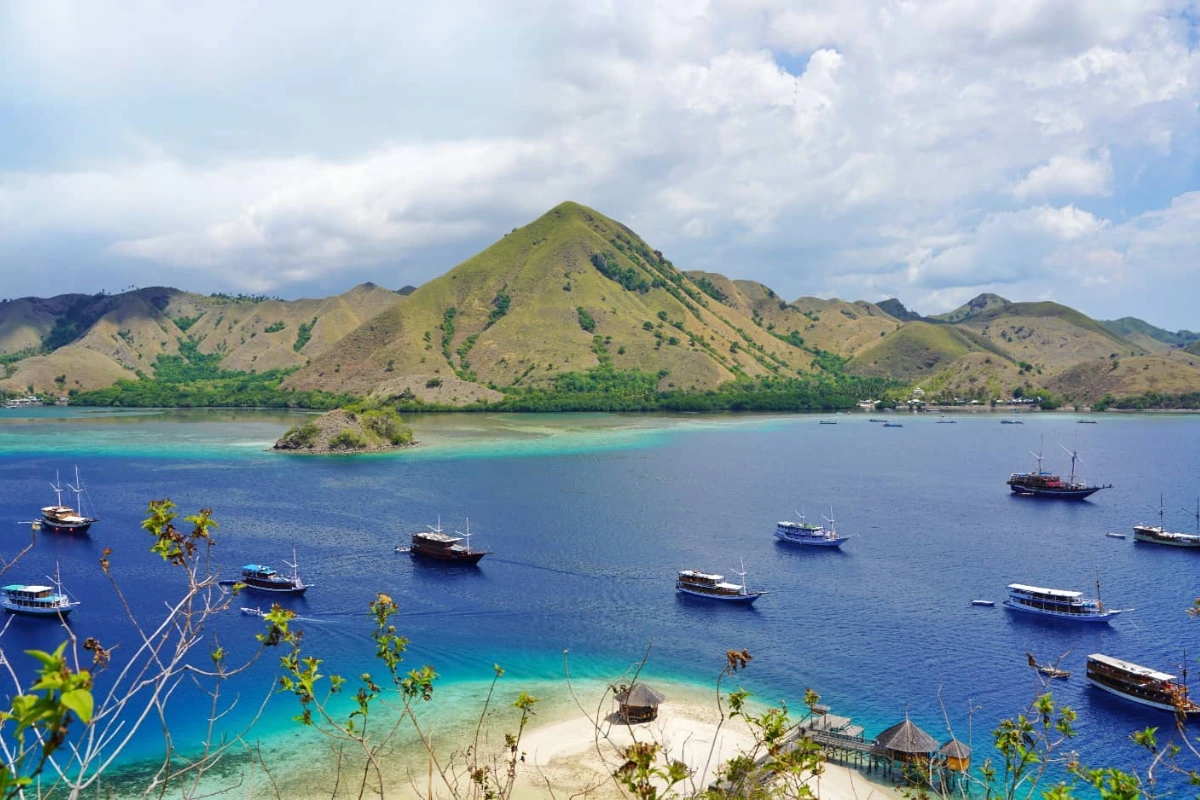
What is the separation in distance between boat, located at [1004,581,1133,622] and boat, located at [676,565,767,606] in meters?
16.8

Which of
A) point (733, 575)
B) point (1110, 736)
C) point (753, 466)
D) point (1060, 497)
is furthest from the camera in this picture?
point (753, 466)

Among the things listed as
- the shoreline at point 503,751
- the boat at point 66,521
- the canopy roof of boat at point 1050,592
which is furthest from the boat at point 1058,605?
the boat at point 66,521

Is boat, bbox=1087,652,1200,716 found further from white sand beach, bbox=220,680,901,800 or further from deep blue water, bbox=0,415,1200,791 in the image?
white sand beach, bbox=220,680,901,800

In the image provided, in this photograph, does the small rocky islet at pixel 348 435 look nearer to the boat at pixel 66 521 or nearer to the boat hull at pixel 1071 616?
the boat at pixel 66 521

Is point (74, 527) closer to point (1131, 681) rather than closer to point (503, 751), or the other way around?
point (503, 751)

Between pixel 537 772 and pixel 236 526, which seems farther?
pixel 236 526

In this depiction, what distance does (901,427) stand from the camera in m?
184

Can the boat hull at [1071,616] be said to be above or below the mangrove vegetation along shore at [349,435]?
below

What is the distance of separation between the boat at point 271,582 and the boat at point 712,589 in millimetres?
26852

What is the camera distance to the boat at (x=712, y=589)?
56.6 m

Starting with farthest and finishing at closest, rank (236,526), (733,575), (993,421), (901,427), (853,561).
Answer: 1. (993,421)
2. (901,427)
3. (236,526)
4. (853,561)
5. (733,575)

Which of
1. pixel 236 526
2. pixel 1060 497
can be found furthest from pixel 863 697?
pixel 1060 497

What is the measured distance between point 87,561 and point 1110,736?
7263cm

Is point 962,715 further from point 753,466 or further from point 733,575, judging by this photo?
point 753,466
